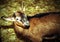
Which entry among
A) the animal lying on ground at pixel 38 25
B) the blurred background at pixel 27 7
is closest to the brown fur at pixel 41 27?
the animal lying on ground at pixel 38 25

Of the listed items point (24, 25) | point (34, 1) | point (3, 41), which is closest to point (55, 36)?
point (24, 25)

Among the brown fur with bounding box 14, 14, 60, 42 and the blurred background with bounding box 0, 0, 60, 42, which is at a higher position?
the blurred background with bounding box 0, 0, 60, 42

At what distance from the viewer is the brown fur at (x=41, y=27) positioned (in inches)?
150

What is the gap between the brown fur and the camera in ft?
12.5

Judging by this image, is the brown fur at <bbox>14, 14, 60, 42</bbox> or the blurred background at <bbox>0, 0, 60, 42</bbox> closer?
the brown fur at <bbox>14, 14, 60, 42</bbox>

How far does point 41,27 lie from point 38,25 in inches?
3.1

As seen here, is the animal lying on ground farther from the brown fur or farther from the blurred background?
the blurred background

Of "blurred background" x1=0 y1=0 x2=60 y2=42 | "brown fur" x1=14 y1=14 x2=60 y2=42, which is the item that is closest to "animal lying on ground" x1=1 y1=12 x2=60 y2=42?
"brown fur" x1=14 y1=14 x2=60 y2=42

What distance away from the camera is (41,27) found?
3.84 m

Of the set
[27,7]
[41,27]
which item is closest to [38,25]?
[41,27]

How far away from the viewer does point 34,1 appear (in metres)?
5.13

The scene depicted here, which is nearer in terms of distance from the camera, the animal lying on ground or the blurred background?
the animal lying on ground

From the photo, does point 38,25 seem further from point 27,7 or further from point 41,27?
point 27,7

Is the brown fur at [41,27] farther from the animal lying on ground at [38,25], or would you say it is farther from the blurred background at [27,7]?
the blurred background at [27,7]
